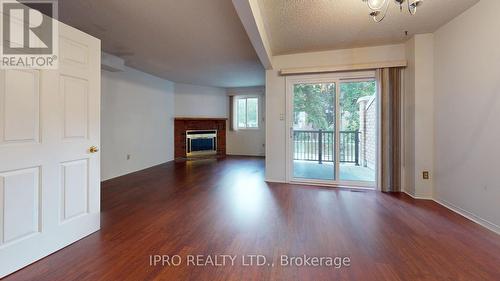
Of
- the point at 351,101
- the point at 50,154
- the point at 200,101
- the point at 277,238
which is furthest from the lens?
the point at 200,101

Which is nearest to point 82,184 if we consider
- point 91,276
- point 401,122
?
point 91,276

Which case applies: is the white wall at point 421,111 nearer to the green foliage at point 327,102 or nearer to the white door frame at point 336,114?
the white door frame at point 336,114

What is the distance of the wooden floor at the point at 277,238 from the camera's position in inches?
61.9

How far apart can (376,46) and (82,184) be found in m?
4.51

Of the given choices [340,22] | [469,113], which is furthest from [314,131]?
[469,113]

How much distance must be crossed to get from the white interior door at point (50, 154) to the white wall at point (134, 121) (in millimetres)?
2580

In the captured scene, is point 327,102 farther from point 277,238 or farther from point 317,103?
point 277,238

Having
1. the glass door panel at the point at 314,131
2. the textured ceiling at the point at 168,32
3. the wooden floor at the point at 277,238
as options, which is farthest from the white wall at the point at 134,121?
the glass door panel at the point at 314,131

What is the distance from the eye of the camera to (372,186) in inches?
149

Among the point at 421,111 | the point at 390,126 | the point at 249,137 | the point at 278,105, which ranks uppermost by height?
the point at 278,105

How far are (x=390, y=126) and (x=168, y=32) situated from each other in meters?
3.79

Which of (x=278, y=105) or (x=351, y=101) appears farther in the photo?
(x=278, y=105)

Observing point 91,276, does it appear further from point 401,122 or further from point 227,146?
point 227,146

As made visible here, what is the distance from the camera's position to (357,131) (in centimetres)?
396
